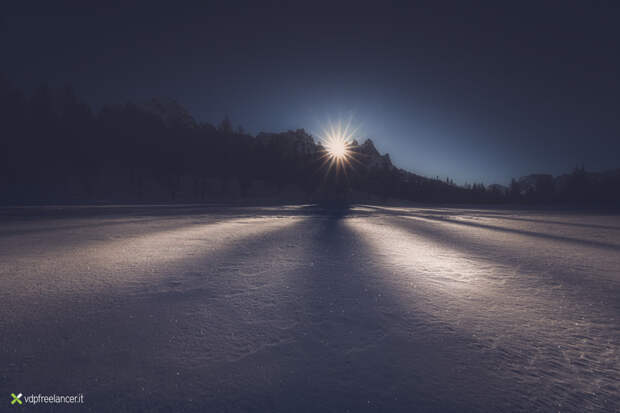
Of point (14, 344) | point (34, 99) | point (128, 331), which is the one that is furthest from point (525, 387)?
point (34, 99)

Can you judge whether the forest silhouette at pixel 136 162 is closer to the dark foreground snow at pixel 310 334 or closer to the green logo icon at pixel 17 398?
the dark foreground snow at pixel 310 334

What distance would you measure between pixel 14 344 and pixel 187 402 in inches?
96.2

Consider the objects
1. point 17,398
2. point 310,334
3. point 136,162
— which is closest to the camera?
point 17,398

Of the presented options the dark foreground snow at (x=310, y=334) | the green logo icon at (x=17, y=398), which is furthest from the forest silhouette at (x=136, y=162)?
the green logo icon at (x=17, y=398)

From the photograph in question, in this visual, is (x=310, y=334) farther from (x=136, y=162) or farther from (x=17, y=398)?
(x=136, y=162)

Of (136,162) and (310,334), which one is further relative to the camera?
(136,162)

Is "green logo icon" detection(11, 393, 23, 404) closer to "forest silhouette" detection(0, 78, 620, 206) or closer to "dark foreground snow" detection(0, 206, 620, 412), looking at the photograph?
"dark foreground snow" detection(0, 206, 620, 412)

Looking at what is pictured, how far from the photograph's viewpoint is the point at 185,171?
63750mm

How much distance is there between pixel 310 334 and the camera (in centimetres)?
306

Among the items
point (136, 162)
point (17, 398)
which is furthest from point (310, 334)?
point (136, 162)

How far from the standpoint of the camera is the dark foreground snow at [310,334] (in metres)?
2.15

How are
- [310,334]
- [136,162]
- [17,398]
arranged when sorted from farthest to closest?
[136,162] < [310,334] < [17,398]

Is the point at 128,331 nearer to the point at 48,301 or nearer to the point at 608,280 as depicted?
the point at 48,301

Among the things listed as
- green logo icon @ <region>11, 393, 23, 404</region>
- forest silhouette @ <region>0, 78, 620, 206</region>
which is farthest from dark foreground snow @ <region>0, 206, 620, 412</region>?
forest silhouette @ <region>0, 78, 620, 206</region>
